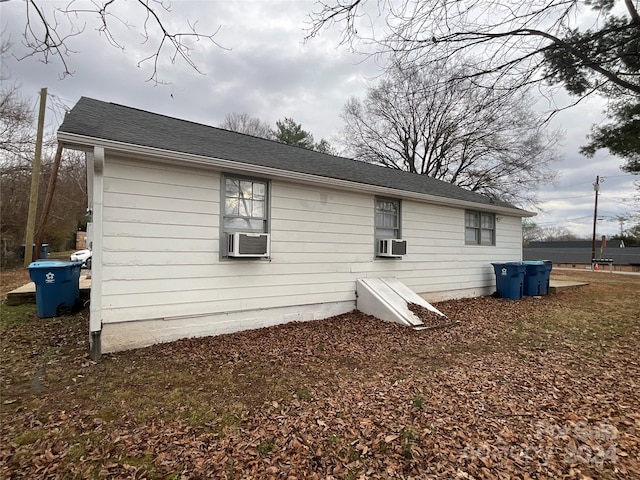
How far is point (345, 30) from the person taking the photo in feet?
12.9

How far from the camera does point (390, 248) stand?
705 centimetres

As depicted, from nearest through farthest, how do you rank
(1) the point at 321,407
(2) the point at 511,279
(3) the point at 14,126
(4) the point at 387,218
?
(1) the point at 321,407, (4) the point at 387,218, (2) the point at 511,279, (3) the point at 14,126

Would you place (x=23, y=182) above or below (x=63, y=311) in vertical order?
above

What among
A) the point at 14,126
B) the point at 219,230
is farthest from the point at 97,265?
the point at 14,126

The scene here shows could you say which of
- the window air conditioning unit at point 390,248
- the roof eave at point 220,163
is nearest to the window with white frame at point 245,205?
the roof eave at point 220,163

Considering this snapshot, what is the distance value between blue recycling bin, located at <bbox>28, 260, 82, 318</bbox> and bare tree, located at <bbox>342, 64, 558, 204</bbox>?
15.1 meters

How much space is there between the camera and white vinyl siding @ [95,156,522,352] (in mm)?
4340

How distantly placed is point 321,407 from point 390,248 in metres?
4.50

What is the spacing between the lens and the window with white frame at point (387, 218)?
23.9 feet

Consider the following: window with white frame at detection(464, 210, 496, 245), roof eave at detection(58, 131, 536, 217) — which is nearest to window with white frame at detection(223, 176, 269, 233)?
roof eave at detection(58, 131, 536, 217)

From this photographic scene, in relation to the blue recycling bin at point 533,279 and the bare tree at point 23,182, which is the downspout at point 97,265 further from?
the bare tree at point 23,182

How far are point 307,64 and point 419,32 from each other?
2334 mm

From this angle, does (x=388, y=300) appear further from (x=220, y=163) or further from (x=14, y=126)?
(x=14, y=126)

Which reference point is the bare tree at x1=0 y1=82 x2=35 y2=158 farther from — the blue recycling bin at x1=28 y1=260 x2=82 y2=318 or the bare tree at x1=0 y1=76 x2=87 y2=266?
the blue recycling bin at x1=28 y1=260 x2=82 y2=318
